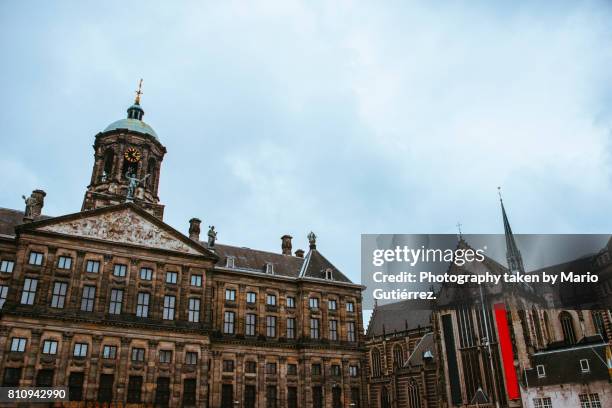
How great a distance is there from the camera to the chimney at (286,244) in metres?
55.0

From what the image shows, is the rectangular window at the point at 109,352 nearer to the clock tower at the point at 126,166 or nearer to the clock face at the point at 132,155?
the clock tower at the point at 126,166

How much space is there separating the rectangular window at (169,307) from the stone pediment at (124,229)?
4118 mm

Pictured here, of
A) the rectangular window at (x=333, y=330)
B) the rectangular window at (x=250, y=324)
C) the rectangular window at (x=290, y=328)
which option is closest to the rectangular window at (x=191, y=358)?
the rectangular window at (x=250, y=324)

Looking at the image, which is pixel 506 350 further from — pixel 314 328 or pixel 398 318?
pixel 398 318

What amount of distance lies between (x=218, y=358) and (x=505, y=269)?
37.8 meters

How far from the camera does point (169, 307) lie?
134 ft

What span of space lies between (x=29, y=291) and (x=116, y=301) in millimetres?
6133

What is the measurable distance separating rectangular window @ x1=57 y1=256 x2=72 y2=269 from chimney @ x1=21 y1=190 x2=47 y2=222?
4153mm

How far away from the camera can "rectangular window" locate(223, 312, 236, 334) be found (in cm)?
4383

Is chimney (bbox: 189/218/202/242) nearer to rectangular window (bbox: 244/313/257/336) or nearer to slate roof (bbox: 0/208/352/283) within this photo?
slate roof (bbox: 0/208/352/283)

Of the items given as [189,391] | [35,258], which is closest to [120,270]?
[35,258]

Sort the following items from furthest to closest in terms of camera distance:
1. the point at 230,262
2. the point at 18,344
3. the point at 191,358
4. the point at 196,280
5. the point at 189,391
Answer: the point at 230,262, the point at 196,280, the point at 191,358, the point at 189,391, the point at 18,344

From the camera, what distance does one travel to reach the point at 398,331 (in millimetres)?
77062

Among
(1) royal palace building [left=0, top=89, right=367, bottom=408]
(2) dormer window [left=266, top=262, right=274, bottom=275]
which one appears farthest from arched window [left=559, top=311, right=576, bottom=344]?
(2) dormer window [left=266, top=262, right=274, bottom=275]
